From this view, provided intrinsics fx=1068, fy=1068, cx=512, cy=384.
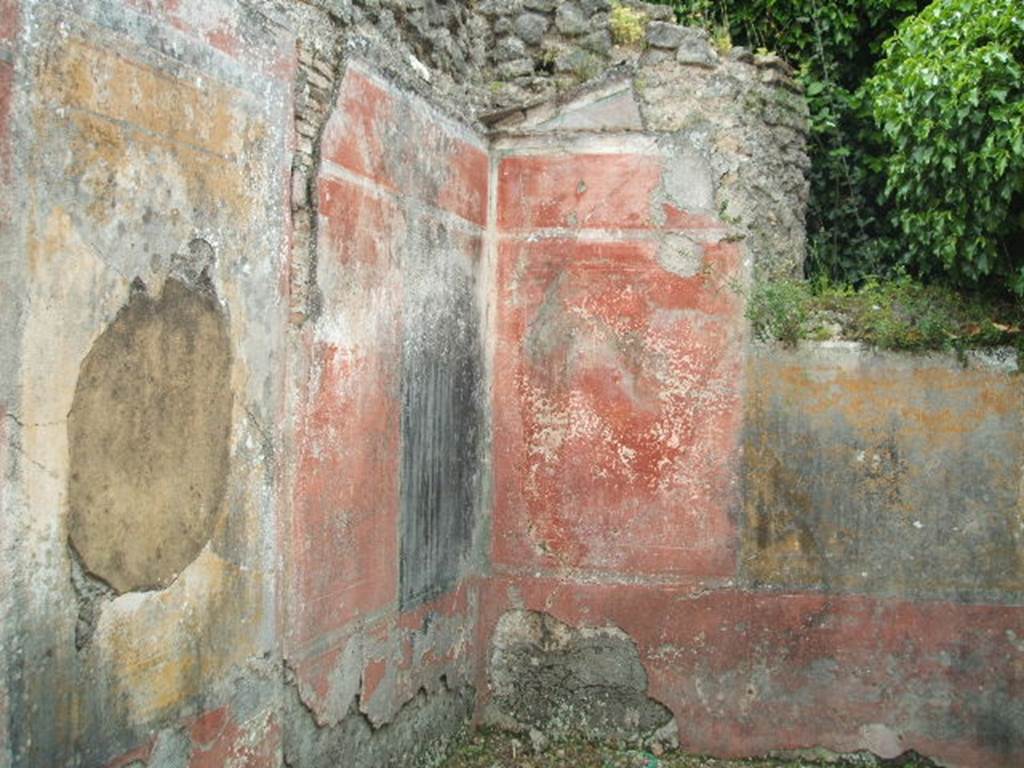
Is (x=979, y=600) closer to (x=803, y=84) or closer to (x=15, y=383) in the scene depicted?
(x=803, y=84)

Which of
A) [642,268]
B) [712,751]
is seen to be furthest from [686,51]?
[712,751]

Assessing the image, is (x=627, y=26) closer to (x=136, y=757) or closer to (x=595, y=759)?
(x=595, y=759)

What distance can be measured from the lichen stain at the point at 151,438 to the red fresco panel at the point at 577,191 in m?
2.42

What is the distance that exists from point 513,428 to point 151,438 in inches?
103

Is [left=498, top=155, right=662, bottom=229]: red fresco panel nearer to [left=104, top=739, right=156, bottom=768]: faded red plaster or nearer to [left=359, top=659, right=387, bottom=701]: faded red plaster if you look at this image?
[left=359, top=659, right=387, bottom=701]: faded red plaster

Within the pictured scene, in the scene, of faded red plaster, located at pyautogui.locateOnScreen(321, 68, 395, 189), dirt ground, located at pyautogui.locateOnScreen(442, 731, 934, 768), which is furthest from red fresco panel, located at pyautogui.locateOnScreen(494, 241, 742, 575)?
faded red plaster, located at pyautogui.locateOnScreen(321, 68, 395, 189)

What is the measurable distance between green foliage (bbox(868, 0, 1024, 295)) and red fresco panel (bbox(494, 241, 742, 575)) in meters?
0.93

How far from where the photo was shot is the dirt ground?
502cm

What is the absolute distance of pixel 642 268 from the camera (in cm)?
527

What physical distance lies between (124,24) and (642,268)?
2974 millimetres

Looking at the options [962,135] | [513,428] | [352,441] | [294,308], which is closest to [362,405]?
[352,441]

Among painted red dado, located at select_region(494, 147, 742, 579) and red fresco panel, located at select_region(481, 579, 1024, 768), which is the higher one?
painted red dado, located at select_region(494, 147, 742, 579)

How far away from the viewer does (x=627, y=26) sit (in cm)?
534

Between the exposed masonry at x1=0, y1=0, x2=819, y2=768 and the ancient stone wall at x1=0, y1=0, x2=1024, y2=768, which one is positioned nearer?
the exposed masonry at x1=0, y1=0, x2=819, y2=768
